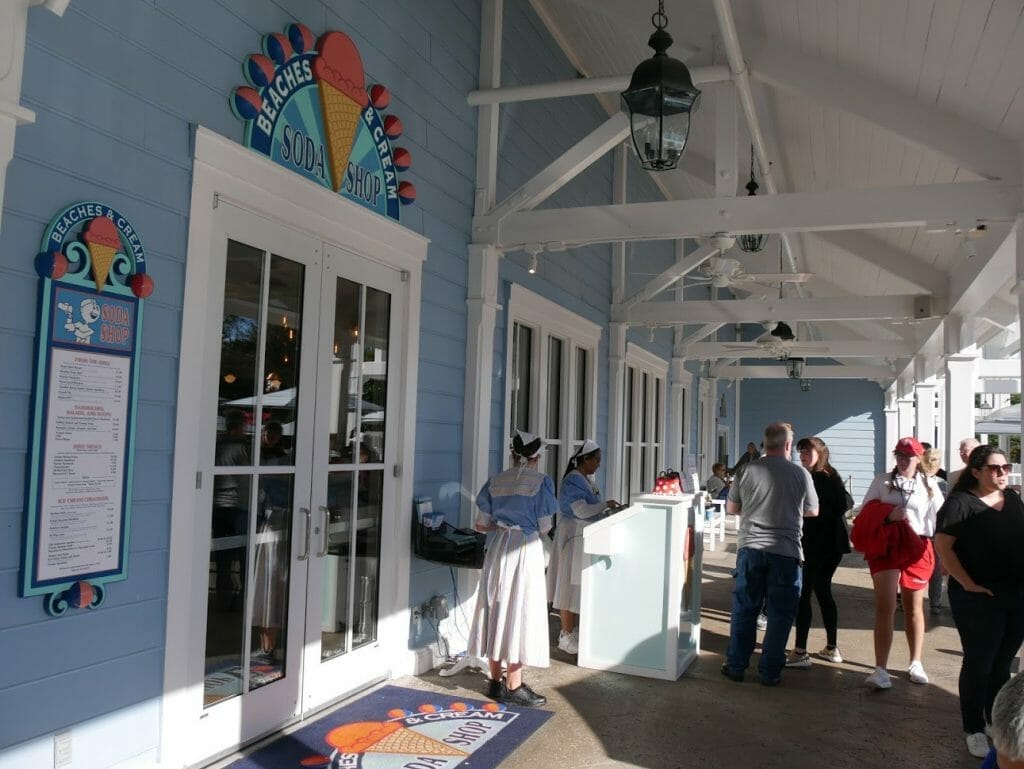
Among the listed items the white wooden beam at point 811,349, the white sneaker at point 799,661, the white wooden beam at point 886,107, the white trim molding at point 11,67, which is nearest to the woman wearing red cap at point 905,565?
the white sneaker at point 799,661

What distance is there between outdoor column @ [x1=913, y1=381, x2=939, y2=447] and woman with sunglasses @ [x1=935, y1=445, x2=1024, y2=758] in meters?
9.16

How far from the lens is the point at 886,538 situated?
495 centimetres

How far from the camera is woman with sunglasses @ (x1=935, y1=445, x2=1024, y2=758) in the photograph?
3.65 m

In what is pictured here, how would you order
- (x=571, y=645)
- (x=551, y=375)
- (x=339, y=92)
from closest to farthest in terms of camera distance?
(x=339, y=92) → (x=571, y=645) → (x=551, y=375)

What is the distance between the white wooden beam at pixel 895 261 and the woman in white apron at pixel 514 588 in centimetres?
531

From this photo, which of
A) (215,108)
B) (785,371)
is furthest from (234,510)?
(785,371)

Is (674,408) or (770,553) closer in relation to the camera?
(770,553)

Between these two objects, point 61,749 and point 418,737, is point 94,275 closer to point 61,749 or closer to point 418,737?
point 61,749

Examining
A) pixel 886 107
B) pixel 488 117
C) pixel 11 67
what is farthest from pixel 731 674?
pixel 11 67

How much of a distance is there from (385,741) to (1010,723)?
9.80 ft

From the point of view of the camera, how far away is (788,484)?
16.4ft

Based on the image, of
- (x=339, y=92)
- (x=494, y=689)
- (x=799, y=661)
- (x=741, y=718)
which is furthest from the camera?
(x=799, y=661)

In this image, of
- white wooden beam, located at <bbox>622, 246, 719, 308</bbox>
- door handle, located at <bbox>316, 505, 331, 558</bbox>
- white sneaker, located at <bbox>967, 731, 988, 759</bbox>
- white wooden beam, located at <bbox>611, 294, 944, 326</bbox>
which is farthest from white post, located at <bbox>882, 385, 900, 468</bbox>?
door handle, located at <bbox>316, 505, 331, 558</bbox>

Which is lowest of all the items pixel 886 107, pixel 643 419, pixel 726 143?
pixel 643 419
